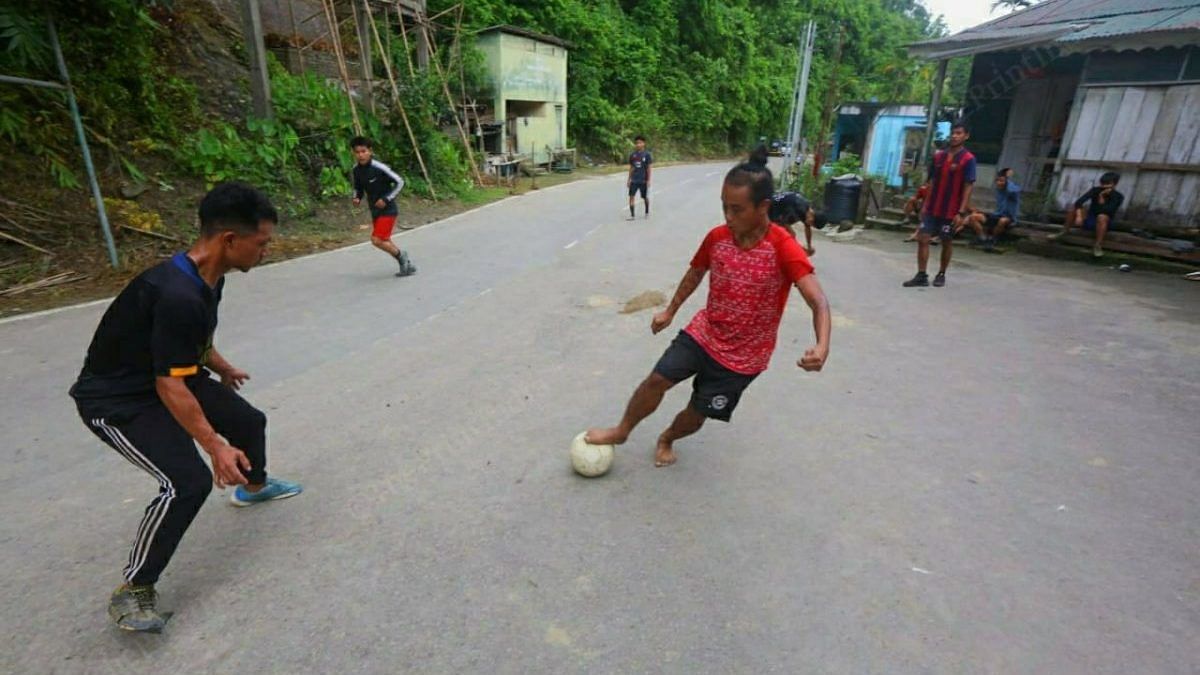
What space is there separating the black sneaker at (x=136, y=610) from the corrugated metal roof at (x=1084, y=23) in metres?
12.1

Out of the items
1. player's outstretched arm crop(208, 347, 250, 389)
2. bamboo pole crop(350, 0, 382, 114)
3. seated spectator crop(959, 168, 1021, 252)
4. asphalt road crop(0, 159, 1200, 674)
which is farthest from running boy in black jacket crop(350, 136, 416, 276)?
seated spectator crop(959, 168, 1021, 252)

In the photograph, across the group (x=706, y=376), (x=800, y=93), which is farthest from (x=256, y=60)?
(x=706, y=376)

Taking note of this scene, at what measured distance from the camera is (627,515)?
3.04 meters

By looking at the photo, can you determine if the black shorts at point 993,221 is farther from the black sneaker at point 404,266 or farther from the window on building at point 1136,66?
the black sneaker at point 404,266

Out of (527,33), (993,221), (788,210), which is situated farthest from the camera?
(527,33)

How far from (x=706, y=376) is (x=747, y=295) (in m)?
0.47

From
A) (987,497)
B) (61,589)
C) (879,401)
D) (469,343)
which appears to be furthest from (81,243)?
(987,497)

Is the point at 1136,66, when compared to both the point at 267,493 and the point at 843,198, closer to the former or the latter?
the point at 843,198

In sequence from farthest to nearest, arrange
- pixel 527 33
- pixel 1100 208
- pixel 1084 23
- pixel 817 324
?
pixel 527 33, pixel 1084 23, pixel 1100 208, pixel 817 324

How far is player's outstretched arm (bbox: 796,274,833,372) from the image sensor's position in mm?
2615

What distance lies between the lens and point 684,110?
3578cm

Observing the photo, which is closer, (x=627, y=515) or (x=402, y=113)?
(x=627, y=515)

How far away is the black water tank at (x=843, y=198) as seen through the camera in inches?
494

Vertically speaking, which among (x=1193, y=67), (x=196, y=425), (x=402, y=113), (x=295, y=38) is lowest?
(x=196, y=425)
